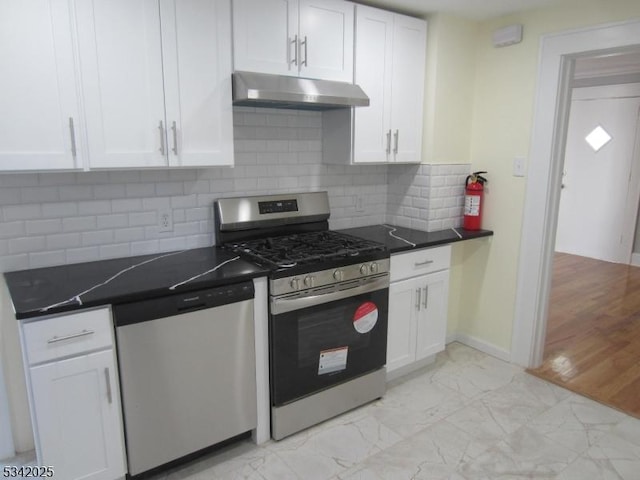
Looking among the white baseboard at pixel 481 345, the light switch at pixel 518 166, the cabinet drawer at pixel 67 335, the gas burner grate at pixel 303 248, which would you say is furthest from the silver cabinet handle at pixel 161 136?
the white baseboard at pixel 481 345

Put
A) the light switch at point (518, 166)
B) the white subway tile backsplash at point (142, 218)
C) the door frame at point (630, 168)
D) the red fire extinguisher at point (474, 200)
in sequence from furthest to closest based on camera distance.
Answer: the door frame at point (630, 168), the red fire extinguisher at point (474, 200), the light switch at point (518, 166), the white subway tile backsplash at point (142, 218)

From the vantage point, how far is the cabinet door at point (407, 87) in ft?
9.20

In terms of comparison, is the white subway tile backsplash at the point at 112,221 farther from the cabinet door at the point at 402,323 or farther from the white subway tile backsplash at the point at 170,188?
the cabinet door at the point at 402,323

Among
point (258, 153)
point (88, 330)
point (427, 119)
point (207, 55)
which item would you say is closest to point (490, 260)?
point (427, 119)

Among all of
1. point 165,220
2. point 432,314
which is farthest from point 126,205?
point 432,314

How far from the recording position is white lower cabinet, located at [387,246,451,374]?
2.71 meters

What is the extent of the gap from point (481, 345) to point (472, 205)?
1.05 metres

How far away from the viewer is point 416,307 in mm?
2826

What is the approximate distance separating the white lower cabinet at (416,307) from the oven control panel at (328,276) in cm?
20

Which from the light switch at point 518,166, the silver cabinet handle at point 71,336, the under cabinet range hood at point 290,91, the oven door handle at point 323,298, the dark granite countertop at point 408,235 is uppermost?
the under cabinet range hood at point 290,91

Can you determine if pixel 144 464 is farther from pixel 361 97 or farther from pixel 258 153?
pixel 361 97

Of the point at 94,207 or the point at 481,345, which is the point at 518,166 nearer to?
the point at 481,345

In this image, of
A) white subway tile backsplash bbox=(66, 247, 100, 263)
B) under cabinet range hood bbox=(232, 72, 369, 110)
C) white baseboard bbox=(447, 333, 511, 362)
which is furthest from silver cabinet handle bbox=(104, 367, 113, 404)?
white baseboard bbox=(447, 333, 511, 362)

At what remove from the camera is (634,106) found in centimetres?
528
